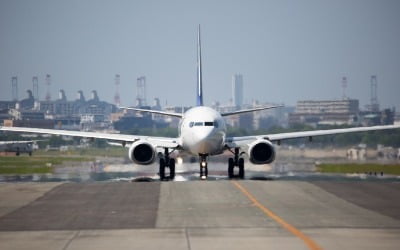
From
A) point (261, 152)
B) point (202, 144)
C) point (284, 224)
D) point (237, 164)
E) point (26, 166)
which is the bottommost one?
point (284, 224)

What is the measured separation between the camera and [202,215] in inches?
1065

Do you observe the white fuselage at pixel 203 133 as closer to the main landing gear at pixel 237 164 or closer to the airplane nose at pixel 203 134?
the airplane nose at pixel 203 134

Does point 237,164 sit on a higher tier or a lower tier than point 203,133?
lower

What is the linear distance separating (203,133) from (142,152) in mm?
3669

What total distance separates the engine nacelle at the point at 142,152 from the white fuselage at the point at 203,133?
6.63 feet

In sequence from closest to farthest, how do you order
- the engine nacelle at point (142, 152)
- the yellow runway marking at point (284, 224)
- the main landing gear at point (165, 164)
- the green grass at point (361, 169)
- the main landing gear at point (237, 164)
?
the yellow runway marking at point (284, 224)
the engine nacelle at point (142, 152)
the main landing gear at point (237, 164)
the main landing gear at point (165, 164)
the green grass at point (361, 169)

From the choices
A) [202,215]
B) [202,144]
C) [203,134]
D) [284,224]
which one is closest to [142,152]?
[202,144]

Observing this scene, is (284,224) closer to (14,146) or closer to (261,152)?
(261,152)

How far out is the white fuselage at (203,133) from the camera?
Answer: 155 ft

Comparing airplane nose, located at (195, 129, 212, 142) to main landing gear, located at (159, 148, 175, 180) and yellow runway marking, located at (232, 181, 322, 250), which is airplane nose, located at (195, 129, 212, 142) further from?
yellow runway marking, located at (232, 181, 322, 250)

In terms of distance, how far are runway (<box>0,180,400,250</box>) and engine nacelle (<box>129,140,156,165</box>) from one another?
25.2ft

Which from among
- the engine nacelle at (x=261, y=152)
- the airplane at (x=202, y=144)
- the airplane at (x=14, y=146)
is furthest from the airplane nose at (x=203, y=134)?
the airplane at (x=14, y=146)

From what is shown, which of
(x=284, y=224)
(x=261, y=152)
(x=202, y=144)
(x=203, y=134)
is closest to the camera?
(x=284, y=224)

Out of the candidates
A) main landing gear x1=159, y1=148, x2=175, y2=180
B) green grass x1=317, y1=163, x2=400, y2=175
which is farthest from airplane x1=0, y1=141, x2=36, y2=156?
main landing gear x1=159, y1=148, x2=175, y2=180
